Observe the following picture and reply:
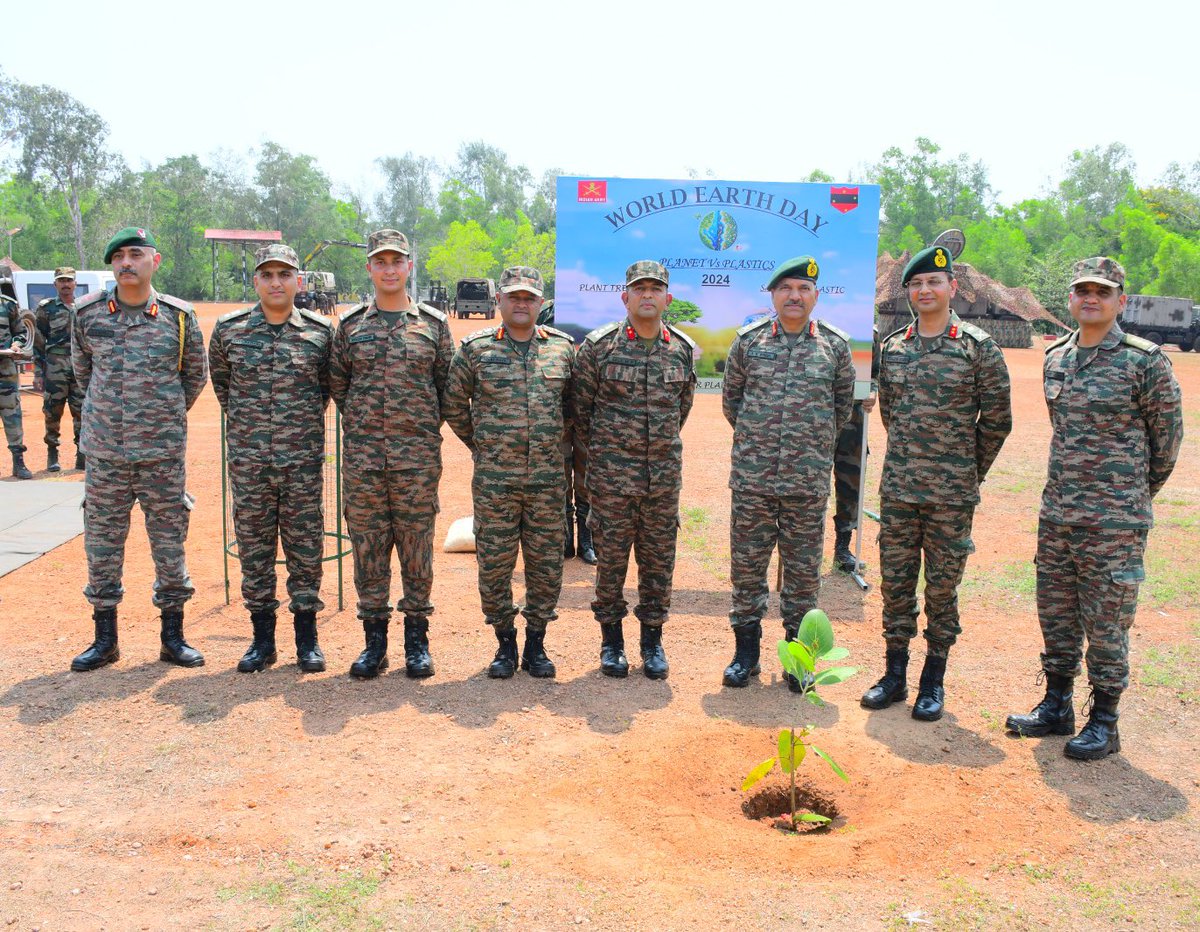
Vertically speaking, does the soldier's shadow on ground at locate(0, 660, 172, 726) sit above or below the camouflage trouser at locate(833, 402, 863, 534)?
below

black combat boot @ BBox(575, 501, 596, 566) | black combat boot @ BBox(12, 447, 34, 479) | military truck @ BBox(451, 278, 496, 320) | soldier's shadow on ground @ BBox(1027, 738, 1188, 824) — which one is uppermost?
military truck @ BBox(451, 278, 496, 320)

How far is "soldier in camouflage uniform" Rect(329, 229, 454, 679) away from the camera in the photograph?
4855 millimetres

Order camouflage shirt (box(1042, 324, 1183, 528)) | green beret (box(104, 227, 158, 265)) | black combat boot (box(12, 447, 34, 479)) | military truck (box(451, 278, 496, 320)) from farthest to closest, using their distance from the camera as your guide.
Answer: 1. military truck (box(451, 278, 496, 320))
2. black combat boot (box(12, 447, 34, 479))
3. green beret (box(104, 227, 158, 265))
4. camouflage shirt (box(1042, 324, 1183, 528))

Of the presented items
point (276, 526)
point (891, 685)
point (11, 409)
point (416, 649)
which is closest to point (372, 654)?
point (416, 649)

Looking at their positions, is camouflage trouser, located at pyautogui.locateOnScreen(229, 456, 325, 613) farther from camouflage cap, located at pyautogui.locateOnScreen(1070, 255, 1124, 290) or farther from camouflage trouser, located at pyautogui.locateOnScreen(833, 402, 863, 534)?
camouflage trouser, located at pyautogui.locateOnScreen(833, 402, 863, 534)

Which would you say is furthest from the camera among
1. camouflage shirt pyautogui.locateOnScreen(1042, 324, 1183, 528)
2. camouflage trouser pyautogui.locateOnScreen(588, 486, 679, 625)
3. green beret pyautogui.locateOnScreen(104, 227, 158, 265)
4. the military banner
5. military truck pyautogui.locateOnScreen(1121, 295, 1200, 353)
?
military truck pyautogui.locateOnScreen(1121, 295, 1200, 353)

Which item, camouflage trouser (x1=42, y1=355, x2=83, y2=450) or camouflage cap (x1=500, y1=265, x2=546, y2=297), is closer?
camouflage cap (x1=500, y1=265, x2=546, y2=297)

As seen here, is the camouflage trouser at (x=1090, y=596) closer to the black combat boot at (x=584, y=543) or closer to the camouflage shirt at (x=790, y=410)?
the camouflage shirt at (x=790, y=410)

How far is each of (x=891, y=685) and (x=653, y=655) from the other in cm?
117

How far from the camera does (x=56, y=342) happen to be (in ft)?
35.3

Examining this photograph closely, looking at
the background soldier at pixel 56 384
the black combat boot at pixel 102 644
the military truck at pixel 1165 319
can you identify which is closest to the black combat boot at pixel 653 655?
the black combat boot at pixel 102 644

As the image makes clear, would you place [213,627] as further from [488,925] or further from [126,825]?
[488,925]

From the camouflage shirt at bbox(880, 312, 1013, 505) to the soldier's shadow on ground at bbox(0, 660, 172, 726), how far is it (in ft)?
12.1

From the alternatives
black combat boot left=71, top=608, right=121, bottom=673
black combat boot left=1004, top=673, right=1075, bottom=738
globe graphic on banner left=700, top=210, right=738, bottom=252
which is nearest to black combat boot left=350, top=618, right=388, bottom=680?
black combat boot left=71, top=608, right=121, bottom=673
